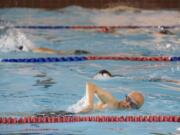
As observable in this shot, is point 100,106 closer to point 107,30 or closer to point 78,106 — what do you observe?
point 78,106

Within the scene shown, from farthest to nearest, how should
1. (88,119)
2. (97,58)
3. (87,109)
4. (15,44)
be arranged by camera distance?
(15,44) → (97,58) → (87,109) → (88,119)

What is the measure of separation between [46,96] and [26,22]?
21.0 ft

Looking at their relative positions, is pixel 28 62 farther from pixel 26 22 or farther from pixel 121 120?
pixel 26 22

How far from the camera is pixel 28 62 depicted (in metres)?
7.09

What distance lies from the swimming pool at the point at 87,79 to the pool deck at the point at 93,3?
1.59 m

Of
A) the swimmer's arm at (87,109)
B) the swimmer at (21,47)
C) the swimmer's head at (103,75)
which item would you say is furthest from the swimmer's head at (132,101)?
the swimmer at (21,47)

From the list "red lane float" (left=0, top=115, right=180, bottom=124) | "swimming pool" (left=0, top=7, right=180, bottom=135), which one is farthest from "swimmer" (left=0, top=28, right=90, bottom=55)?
"red lane float" (left=0, top=115, right=180, bottom=124)

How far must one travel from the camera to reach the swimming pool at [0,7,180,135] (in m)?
4.01

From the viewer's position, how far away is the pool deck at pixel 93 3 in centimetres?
1284

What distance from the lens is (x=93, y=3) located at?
1288 centimetres

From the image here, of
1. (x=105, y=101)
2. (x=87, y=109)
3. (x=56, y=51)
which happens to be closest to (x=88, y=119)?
(x=87, y=109)

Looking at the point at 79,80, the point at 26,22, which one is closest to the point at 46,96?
the point at 79,80

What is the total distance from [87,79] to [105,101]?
5.33 feet

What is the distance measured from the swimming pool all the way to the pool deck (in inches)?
62.6
